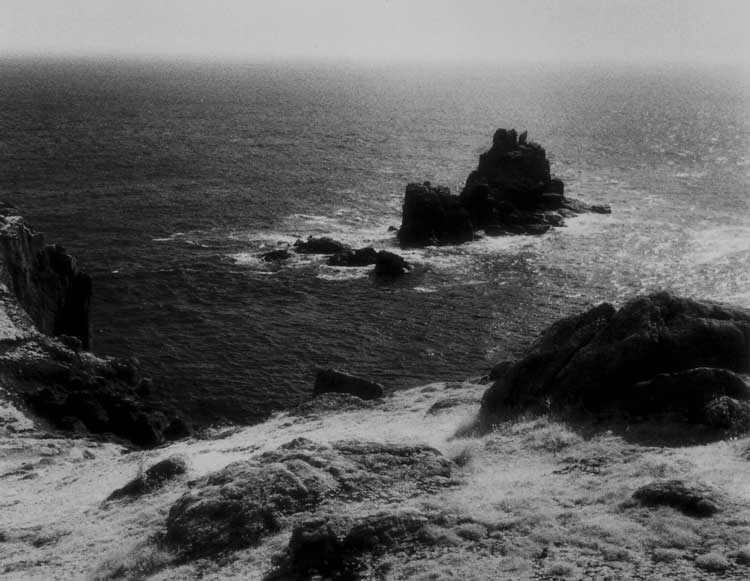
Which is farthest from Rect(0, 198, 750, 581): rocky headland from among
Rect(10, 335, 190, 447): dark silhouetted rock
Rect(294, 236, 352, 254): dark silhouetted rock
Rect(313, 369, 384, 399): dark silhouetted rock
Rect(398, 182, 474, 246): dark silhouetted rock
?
Rect(398, 182, 474, 246): dark silhouetted rock

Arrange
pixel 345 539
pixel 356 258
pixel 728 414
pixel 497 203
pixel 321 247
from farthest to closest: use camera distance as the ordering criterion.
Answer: pixel 497 203 → pixel 321 247 → pixel 356 258 → pixel 728 414 → pixel 345 539

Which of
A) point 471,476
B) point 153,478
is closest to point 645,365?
point 471,476

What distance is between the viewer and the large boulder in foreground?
25.1 metres

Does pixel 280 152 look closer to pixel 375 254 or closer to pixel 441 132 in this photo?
pixel 441 132

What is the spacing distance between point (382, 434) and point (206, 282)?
→ 43656mm

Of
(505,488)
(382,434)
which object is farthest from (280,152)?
(505,488)

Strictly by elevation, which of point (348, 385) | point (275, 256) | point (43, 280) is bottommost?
point (348, 385)

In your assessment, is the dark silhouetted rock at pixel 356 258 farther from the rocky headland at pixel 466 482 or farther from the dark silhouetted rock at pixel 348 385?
the rocky headland at pixel 466 482

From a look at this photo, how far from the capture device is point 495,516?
18891 mm

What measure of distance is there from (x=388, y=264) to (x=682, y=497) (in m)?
54.6

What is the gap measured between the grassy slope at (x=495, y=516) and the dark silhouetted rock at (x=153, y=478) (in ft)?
1.85

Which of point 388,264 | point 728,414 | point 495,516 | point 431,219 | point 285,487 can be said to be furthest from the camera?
point 431,219

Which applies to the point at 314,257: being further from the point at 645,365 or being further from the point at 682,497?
the point at 682,497

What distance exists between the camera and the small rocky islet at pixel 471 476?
17.5 metres
